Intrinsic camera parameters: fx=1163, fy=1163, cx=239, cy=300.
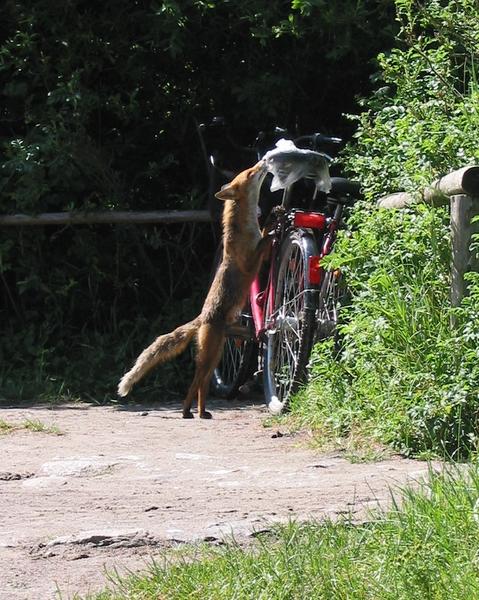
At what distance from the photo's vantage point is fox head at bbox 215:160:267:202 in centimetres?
813

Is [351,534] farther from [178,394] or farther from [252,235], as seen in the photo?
[178,394]

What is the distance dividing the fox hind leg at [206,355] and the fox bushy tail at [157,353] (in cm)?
13

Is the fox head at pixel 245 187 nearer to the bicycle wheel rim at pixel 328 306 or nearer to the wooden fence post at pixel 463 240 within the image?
the bicycle wheel rim at pixel 328 306

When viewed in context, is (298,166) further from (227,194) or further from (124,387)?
(124,387)

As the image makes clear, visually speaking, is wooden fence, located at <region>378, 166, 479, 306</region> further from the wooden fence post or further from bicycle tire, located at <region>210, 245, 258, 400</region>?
bicycle tire, located at <region>210, 245, 258, 400</region>

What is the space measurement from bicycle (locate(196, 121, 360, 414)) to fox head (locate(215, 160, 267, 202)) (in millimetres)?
257

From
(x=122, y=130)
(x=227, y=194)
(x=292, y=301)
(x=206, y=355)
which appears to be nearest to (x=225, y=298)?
(x=206, y=355)

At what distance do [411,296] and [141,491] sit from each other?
70.0 inches

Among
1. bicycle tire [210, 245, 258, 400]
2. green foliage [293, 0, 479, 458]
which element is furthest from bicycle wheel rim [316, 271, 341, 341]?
bicycle tire [210, 245, 258, 400]

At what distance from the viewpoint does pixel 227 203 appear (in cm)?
833

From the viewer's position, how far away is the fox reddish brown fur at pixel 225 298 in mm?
7781

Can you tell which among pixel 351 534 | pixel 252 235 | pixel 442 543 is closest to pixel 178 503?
pixel 351 534

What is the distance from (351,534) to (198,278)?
22.3 ft

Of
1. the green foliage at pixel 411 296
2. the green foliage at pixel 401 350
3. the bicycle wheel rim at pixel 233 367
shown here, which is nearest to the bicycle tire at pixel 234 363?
the bicycle wheel rim at pixel 233 367
